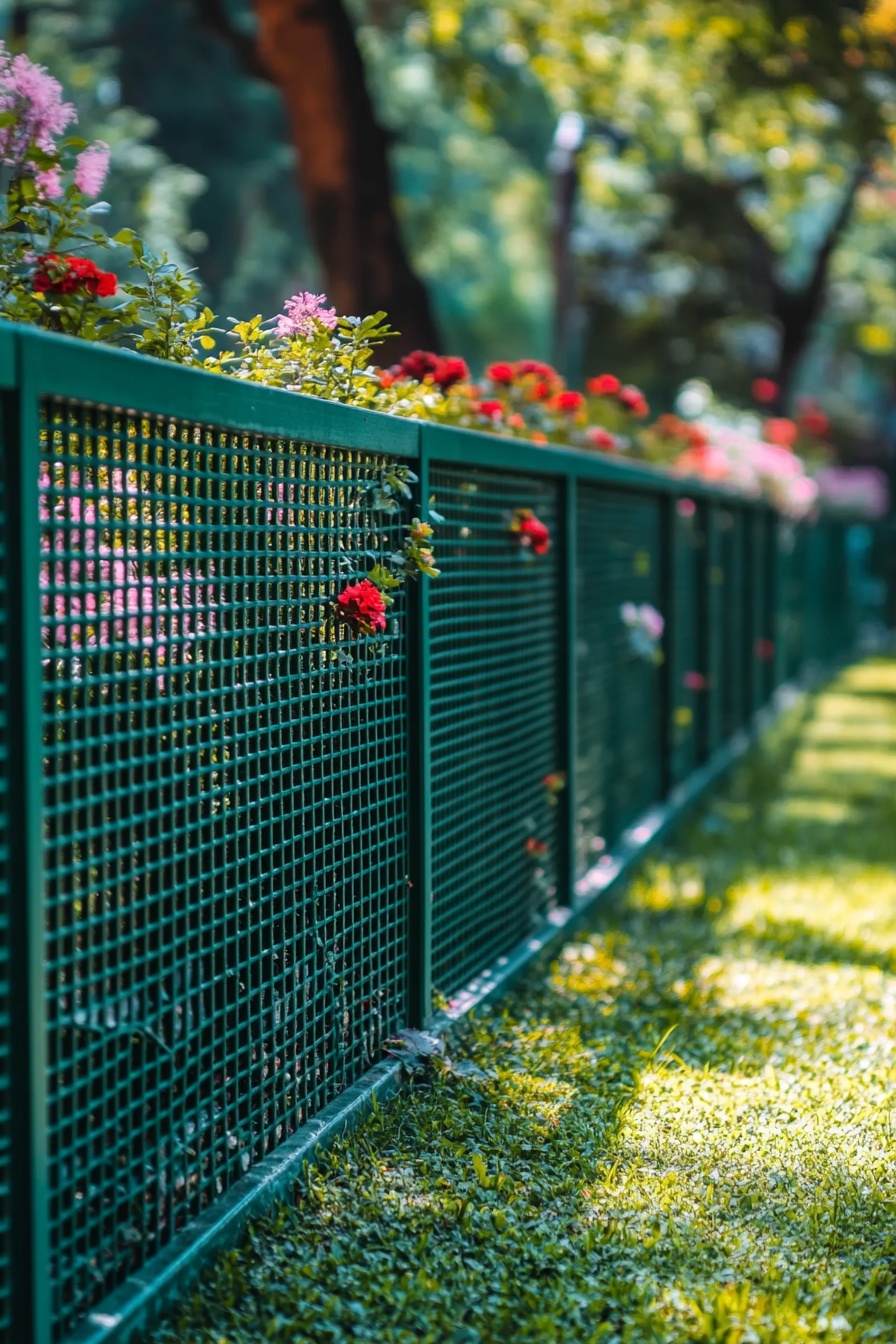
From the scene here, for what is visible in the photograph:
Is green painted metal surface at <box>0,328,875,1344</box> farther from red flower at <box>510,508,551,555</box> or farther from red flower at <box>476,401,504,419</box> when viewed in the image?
red flower at <box>476,401,504,419</box>

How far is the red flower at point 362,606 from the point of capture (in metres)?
3.98

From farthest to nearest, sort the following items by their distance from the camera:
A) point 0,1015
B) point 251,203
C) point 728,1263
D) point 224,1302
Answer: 1. point 251,203
2. point 728,1263
3. point 224,1302
4. point 0,1015

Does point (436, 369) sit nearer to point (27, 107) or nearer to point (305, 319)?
point (305, 319)

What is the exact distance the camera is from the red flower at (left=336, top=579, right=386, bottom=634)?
3.98 meters

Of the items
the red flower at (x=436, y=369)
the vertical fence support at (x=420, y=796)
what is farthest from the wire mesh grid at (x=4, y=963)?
the red flower at (x=436, y=369)

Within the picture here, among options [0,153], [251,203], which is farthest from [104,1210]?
[251,203]

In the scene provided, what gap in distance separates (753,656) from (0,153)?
10.0 metres

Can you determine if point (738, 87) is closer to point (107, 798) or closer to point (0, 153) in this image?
point (0, 153)

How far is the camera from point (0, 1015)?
103 inches

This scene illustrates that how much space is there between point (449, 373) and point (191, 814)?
3022 millimetres

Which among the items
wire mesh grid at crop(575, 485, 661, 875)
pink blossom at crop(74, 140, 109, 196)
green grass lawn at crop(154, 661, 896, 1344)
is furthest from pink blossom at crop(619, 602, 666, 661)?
pink blossom at crop(74, 140, 109, 196)

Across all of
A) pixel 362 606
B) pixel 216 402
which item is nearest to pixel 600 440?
pixel 362 606

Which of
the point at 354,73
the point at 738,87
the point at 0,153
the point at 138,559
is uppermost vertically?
the point at 738,87

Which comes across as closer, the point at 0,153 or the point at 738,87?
the point at 0,153
